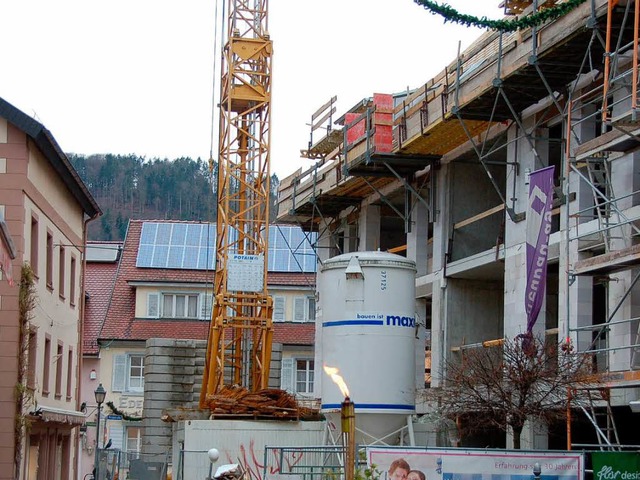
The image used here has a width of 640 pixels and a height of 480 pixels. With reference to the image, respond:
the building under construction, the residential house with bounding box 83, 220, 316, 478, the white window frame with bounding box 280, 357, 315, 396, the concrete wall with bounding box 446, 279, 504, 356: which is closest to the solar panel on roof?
the residential house with bounding box 83, 220, 316, 478

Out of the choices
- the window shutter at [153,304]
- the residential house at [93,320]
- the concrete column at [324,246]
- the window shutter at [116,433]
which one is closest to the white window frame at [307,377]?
the window shutter at [153,304]

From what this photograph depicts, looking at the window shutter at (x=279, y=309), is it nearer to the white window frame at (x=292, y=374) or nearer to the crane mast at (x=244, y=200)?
the white window frame at (x=292, y=374)

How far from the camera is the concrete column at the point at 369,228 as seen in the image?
4591cm

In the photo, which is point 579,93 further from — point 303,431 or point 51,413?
point 51,413

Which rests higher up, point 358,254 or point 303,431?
point 358,254

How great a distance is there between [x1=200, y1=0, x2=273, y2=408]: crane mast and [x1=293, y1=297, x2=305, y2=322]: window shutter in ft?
67.2

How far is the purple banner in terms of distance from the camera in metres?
28.3

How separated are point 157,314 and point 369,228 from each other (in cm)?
2457

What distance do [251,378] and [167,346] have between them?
1059 centimetres

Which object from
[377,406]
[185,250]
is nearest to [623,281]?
[377,406]

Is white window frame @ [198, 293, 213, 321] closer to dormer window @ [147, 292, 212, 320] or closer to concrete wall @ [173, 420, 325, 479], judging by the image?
dormer window @ [147, 292, 212, 320]

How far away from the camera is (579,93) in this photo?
30000 millimetres

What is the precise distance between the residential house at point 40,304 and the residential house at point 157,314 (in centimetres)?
1686

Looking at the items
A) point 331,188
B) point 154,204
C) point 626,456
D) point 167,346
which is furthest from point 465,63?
point 154,204
